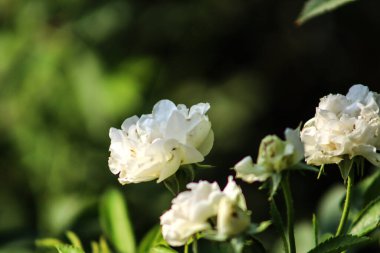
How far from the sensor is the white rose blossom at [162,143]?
4.17ft

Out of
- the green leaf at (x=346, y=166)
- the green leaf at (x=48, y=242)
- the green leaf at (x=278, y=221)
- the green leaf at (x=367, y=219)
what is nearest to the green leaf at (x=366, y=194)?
the green leaf at (x=367, y=219)

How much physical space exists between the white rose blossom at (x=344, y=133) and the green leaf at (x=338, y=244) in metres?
0.15

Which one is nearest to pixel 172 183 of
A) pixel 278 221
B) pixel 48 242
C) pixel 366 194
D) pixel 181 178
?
pixel 181 178

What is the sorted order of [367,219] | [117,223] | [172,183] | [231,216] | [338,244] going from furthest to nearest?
[117,223] < [367,219] < [172,183] < [338,244] < [231,216]

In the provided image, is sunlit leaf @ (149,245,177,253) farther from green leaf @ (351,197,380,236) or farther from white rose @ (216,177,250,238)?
green leaf @ (351,197,380,236)

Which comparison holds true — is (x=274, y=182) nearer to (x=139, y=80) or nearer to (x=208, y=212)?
(x=208, y=212)

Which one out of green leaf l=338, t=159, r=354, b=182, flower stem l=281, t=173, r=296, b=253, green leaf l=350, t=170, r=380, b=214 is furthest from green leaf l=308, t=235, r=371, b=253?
green leaf l=350, t=170, r=380, b=214

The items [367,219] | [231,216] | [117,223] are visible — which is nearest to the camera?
[231,216]

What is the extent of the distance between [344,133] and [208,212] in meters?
0.33

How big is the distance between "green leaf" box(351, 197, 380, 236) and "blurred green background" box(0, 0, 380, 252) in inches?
31.0

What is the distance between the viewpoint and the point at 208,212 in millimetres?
1097

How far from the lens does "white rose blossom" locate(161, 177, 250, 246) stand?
42.4 inches

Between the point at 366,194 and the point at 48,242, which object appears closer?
the point at 366,194

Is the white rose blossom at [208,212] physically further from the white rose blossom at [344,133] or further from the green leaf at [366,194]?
the green leaf at [366,194]
